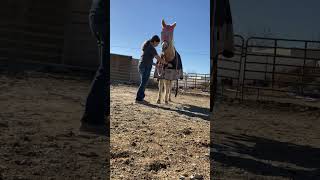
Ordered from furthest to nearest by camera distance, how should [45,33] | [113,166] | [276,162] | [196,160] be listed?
[276,162], [196,160], [113,166], [45,33]

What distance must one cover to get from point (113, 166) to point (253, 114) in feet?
1.83

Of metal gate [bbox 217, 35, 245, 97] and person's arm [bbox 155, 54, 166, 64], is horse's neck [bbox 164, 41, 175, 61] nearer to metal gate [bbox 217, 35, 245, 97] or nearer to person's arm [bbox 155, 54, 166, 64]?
person's arm [bbox 155, 54, 166, 64]

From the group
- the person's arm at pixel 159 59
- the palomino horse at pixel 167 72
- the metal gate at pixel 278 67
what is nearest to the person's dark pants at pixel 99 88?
the metal gate at pixel 278 67

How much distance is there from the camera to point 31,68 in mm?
717

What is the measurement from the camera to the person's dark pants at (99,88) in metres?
0.74

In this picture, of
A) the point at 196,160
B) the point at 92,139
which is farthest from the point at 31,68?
the point at 196,160

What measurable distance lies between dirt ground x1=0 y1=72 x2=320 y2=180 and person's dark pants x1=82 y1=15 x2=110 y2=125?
25mm

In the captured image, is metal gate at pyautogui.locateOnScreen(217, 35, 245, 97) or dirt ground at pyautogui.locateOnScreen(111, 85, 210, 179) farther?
dirt ground at pyautogui.locateOnScreen(111, 85, 210, 179)

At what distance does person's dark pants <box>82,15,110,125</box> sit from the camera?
2.44 feet

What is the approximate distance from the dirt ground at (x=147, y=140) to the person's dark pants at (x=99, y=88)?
0.08 feet

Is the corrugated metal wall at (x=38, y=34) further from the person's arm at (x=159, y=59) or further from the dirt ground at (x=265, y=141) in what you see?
the person's arm at (x=159, y=59)

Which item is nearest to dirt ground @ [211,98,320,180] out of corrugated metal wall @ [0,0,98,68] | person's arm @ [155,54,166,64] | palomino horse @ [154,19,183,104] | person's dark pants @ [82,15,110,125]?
person's dark pants @ [82,15,110,125]

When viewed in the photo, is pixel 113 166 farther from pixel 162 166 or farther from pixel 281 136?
pixel 281 136

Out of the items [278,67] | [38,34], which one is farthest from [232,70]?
[38,34]
